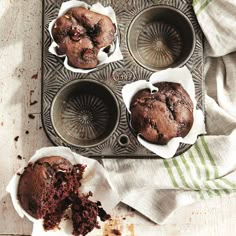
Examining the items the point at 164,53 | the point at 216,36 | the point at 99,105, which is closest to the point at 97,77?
the point at 99,105

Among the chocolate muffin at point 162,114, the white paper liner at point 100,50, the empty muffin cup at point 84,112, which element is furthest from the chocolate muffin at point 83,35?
the chocolate muffin at point 162,114

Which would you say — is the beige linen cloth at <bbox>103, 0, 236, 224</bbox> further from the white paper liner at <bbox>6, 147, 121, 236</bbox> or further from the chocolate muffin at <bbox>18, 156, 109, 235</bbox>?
the chocolate muffin at <bbox>18, 156, 109, 235</bbox>

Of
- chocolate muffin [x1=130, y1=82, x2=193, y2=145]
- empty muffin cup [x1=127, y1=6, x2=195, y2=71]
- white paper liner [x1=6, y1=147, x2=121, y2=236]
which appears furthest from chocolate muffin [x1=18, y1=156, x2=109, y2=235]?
empty muffin cup [x1=127, y1=6, x2=195, y2=71]

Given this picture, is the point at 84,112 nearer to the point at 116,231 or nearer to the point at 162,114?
the point at 162,114

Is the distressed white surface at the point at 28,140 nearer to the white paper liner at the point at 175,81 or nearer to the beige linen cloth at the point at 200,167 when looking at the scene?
the beige linen cloth at the point at 200,167

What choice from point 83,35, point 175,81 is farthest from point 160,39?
point 83,35

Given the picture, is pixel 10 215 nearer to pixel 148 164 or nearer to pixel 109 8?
pixel 148 164
